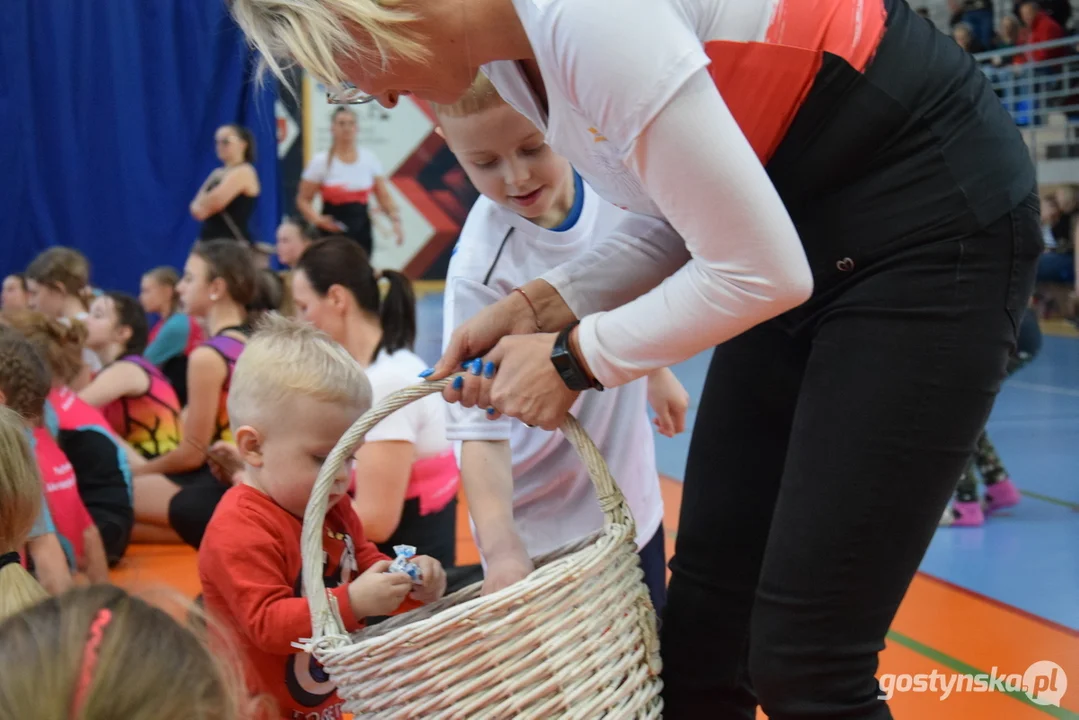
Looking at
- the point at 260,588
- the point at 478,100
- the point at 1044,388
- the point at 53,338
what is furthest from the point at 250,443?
the point at 1044,388

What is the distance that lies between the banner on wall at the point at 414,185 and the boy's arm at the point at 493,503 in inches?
406

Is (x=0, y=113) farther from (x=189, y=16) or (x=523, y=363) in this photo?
(x=523, y=363)

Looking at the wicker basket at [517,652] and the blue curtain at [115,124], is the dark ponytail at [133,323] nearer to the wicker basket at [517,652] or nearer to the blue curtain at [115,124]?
the blue curtain at [115,124]

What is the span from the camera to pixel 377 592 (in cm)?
140

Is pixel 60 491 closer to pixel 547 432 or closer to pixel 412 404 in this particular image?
pixel 412 404

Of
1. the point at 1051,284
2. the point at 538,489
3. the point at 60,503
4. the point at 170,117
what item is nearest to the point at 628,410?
the point at 538,489

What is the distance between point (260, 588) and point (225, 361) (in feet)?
6.71

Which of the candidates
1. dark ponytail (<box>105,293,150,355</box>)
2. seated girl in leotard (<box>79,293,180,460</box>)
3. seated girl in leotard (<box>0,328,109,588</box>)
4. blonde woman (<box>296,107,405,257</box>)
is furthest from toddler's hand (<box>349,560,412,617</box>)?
blonde woman (<box>296,107,405,257</box>)

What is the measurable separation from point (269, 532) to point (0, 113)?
6.47 metres

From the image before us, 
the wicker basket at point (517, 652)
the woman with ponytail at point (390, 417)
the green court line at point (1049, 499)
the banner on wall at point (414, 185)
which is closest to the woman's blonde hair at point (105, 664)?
the wicker basket at point (517, 652)

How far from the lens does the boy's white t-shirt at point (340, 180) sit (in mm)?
7320

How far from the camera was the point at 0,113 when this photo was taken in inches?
275

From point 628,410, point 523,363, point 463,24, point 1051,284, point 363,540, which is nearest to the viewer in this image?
point 463,24

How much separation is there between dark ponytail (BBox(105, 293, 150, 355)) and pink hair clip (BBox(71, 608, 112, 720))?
391cm
